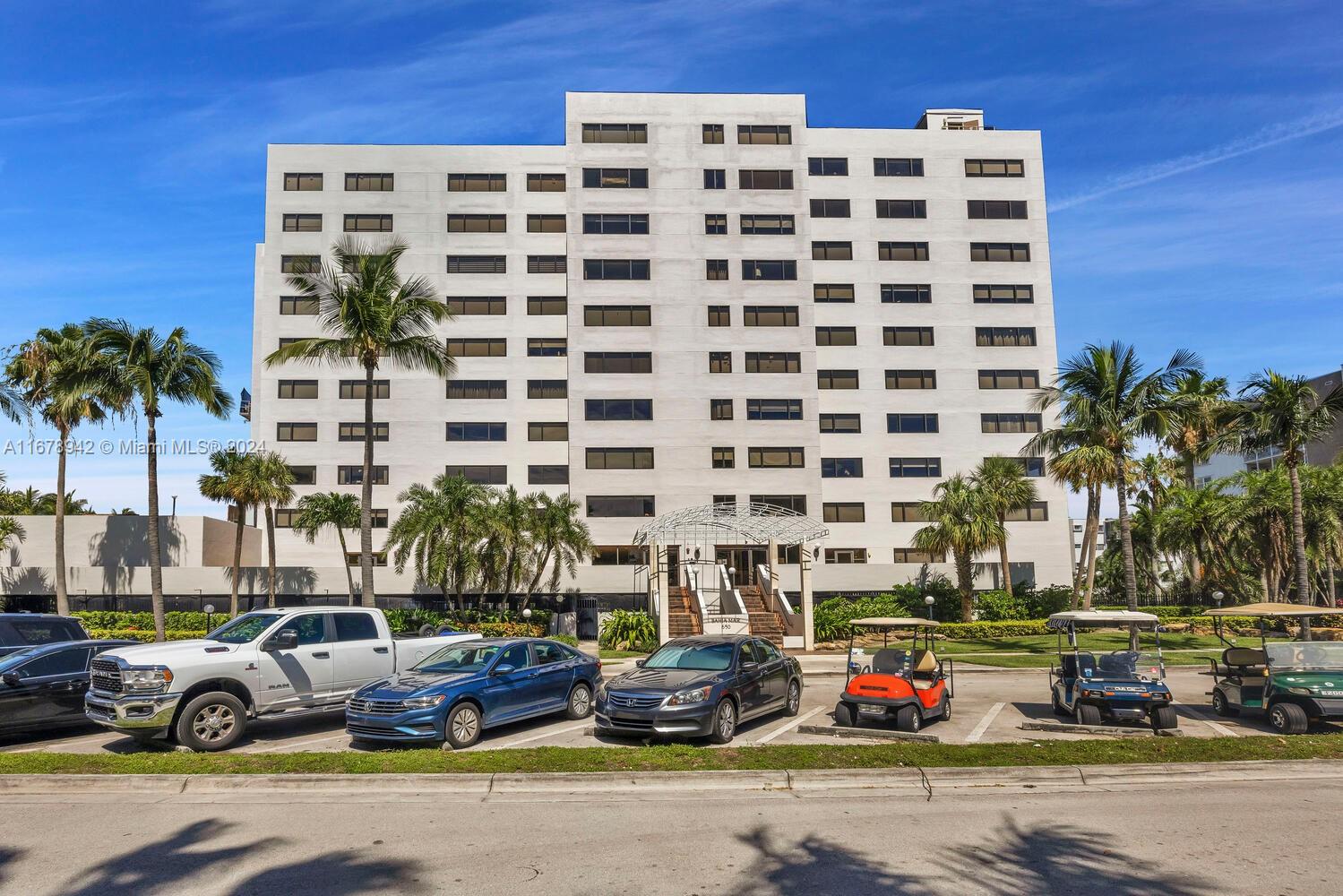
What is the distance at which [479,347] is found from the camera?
165 ft

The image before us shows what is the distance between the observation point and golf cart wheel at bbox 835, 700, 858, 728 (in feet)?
49.2

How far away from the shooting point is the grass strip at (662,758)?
11.2 meters

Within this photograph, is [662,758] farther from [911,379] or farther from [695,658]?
[911,379]

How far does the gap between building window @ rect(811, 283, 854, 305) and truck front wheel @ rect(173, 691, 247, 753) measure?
42.6 m

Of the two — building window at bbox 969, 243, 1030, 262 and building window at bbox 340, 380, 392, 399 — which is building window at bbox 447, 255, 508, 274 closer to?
building window at bbox 340, 380, 392, 399

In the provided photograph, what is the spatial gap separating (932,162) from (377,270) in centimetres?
3714

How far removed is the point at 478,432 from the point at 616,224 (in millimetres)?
13720

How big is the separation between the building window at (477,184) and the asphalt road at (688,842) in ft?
146

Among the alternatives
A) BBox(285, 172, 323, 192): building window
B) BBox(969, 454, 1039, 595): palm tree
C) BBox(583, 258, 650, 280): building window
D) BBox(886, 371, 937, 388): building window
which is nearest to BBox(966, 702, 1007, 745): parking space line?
BBox(969, 454, 1039, 595): palm tree

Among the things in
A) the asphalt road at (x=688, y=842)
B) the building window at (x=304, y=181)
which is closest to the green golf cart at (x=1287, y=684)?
the asphalt road at (x=688, y=842)

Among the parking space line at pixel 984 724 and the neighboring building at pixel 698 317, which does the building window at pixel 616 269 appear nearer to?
the neighboring building at pixel 698 317

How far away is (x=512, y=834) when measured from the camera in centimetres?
886

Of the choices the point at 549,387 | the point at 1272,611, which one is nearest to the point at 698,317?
the point at 549,387

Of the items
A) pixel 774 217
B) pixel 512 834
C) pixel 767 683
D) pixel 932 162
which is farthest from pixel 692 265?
pixel 512 834
